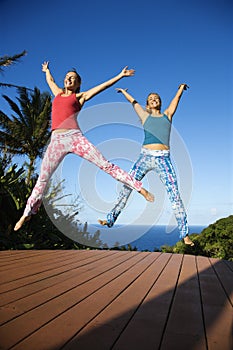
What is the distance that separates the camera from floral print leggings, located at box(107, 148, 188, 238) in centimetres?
375

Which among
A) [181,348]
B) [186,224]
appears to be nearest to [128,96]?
[186,224]

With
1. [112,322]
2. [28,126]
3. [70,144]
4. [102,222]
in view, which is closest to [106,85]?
[70,144]

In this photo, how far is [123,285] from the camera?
89.0 inches

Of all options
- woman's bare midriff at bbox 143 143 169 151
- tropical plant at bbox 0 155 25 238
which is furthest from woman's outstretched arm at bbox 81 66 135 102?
tropical plant at bbox 0 155 25 238

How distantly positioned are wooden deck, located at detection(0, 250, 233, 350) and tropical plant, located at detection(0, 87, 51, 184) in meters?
14.5

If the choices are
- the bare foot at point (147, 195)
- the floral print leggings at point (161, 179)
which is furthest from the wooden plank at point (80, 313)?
the floral print leggings at point (161, 179)

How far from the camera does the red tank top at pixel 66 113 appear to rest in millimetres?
3369

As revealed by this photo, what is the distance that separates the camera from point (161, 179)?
384 cm

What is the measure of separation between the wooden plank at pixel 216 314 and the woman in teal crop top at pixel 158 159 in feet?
3.80

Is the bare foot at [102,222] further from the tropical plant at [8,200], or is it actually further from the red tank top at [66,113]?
the tropical plant at [8,200]

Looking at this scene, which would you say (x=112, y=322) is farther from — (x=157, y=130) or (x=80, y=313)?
(x=157, y=130)

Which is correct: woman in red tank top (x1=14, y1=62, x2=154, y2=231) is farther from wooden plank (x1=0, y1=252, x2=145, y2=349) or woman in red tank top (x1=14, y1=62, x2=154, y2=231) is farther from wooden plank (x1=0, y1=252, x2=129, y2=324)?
wooden plank (x1=0, y1=252, x2=145, y2=349)

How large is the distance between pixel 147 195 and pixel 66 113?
1.21m

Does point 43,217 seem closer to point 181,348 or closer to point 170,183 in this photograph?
point 170,183
